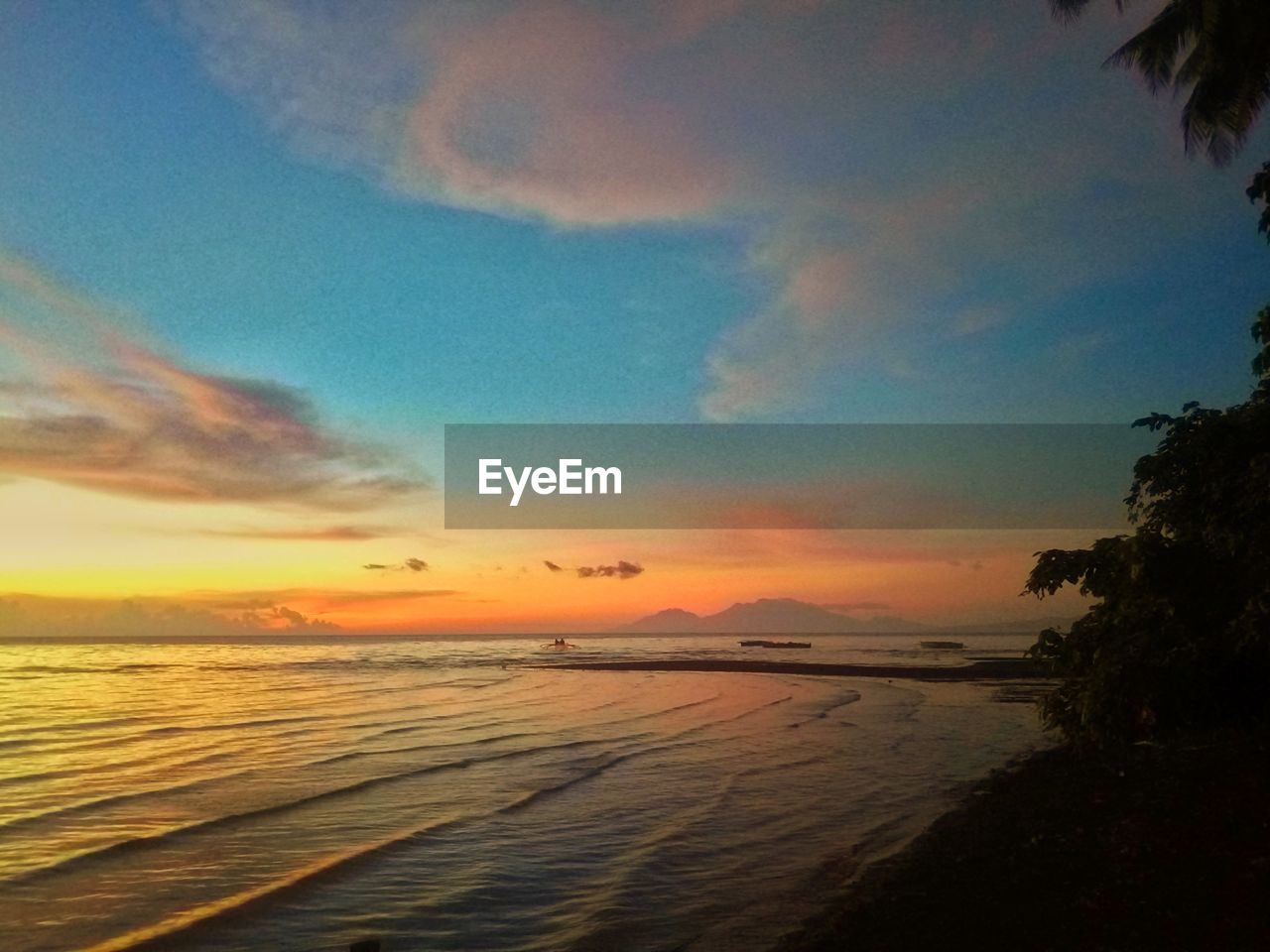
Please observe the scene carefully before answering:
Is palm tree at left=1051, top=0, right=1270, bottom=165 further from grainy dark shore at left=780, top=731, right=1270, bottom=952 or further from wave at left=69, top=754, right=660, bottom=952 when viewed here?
wave at left=69, top=754, right=660, bottom=952

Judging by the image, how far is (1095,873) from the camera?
10.5 m

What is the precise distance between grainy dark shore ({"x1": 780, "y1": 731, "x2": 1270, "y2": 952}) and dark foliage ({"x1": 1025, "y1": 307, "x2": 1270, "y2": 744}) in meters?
1.05

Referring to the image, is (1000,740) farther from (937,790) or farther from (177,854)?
(177,854)

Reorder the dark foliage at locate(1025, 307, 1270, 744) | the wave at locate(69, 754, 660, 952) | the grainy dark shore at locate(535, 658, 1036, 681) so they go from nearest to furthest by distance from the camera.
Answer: the wave at locate(69, 754, 660, 952) < the dark foliage at locate(1025, 307, 1270, 744) < the grainy dark shore at locate(535, 658, 1036, 681)

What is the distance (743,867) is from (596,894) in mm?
2426

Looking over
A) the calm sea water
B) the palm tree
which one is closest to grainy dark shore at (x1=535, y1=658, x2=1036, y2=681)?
the calm sea water

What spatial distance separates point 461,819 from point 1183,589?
537 inches

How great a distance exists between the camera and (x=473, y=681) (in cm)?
6500

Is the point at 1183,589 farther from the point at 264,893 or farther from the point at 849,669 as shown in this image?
the point at 849,669

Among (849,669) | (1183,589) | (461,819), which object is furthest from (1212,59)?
(849,669)

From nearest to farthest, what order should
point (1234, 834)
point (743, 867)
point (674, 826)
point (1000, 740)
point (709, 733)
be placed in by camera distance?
point (1234, 834)
point (743, 867)
point (674, 826)
point (1000, 740)
point (709, 733)

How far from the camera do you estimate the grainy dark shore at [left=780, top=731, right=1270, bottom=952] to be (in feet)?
28.3

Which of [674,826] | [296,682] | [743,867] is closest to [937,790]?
[674,826]

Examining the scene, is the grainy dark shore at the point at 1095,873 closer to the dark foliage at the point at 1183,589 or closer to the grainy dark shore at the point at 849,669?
the dark foliage at the point at 1183,589
